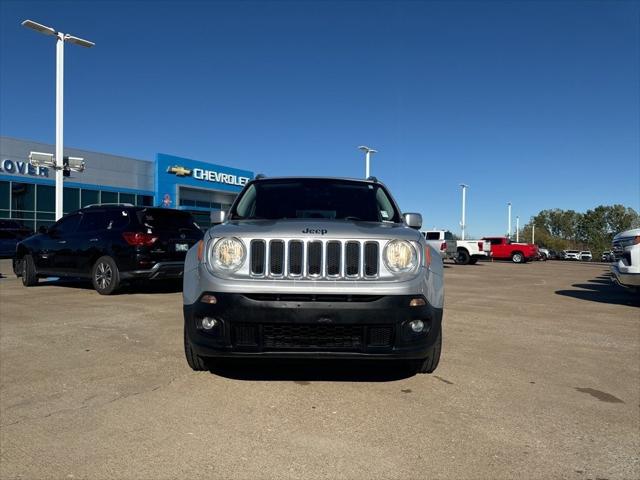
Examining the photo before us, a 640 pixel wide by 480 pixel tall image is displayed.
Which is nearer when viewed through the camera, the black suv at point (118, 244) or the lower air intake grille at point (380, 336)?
the lower air intake grille at point (380, 336)

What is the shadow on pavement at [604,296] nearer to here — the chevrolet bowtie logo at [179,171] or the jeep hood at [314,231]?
the jeep hood at [314,231]

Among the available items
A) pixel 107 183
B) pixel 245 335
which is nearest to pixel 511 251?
pixel 107 183

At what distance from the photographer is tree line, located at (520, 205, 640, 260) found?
9338cm

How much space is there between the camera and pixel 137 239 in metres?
8.73

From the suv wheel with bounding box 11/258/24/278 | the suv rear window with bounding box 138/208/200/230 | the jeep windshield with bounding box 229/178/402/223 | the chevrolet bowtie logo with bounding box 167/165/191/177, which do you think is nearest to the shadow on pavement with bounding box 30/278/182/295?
the suv wheel with bounding box 11/258/24/278

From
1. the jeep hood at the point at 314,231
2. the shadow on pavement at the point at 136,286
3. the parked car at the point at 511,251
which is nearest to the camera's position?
the jeep hood at the point at 314,231

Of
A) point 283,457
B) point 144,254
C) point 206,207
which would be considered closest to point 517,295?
point 144,254

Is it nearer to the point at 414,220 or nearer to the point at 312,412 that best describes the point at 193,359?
the point at 312,412

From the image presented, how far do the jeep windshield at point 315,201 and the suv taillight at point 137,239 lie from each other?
431cm

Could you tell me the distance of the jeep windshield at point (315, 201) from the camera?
4793mm

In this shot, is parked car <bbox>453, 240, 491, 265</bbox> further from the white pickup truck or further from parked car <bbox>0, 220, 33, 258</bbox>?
parked car <bbox>0, 220, 33, 258</bbox>

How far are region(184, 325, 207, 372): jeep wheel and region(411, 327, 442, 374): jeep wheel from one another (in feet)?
5.71

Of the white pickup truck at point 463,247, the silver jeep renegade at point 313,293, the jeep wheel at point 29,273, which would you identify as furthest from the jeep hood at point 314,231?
the white pickup truck at point 463,247

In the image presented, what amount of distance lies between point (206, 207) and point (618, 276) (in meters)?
37.5
